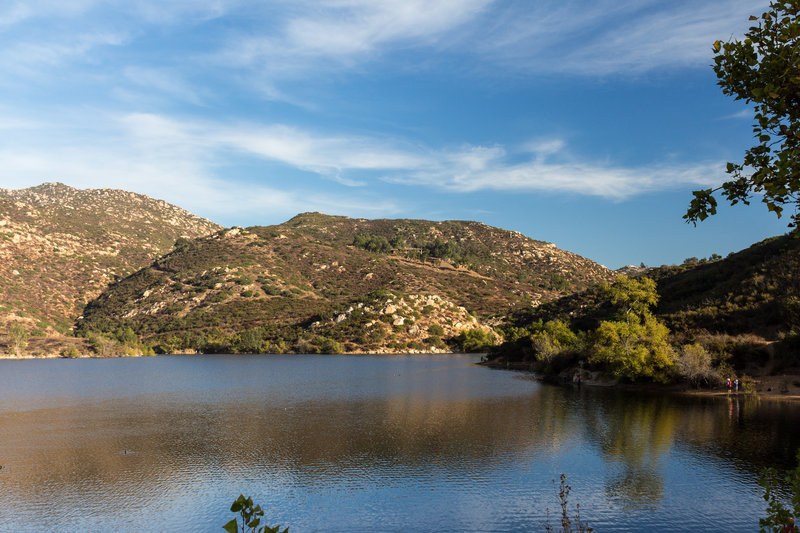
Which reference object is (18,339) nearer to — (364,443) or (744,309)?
(364,443)

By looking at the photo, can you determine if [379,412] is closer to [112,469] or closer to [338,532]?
[112,469]

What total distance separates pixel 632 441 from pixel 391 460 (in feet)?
52.7

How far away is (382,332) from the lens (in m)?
156

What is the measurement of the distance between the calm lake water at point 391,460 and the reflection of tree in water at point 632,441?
14 cm

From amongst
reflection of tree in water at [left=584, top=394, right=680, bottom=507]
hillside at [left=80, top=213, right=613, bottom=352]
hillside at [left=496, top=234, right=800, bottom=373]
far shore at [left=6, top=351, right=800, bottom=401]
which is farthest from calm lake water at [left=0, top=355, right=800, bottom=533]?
hillside at [left=80, top=213, right=613, bottom=352]

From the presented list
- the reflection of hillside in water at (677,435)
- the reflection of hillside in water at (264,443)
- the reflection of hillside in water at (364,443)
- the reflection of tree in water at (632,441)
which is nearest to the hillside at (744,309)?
the reflection of hillside in water at (677,435)

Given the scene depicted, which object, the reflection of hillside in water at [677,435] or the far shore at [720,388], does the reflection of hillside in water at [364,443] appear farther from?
the far shore at [720,388]

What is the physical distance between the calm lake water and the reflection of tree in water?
0.14 meters

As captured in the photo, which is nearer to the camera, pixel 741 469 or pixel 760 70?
pixel 760 70

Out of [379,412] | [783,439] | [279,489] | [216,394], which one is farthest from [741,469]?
[216,394]

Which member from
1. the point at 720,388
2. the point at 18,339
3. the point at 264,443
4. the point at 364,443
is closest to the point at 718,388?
the point at 720,388

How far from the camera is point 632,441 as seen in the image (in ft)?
115

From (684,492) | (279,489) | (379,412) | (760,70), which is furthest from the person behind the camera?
(379,412)

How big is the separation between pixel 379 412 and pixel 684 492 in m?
30.2
